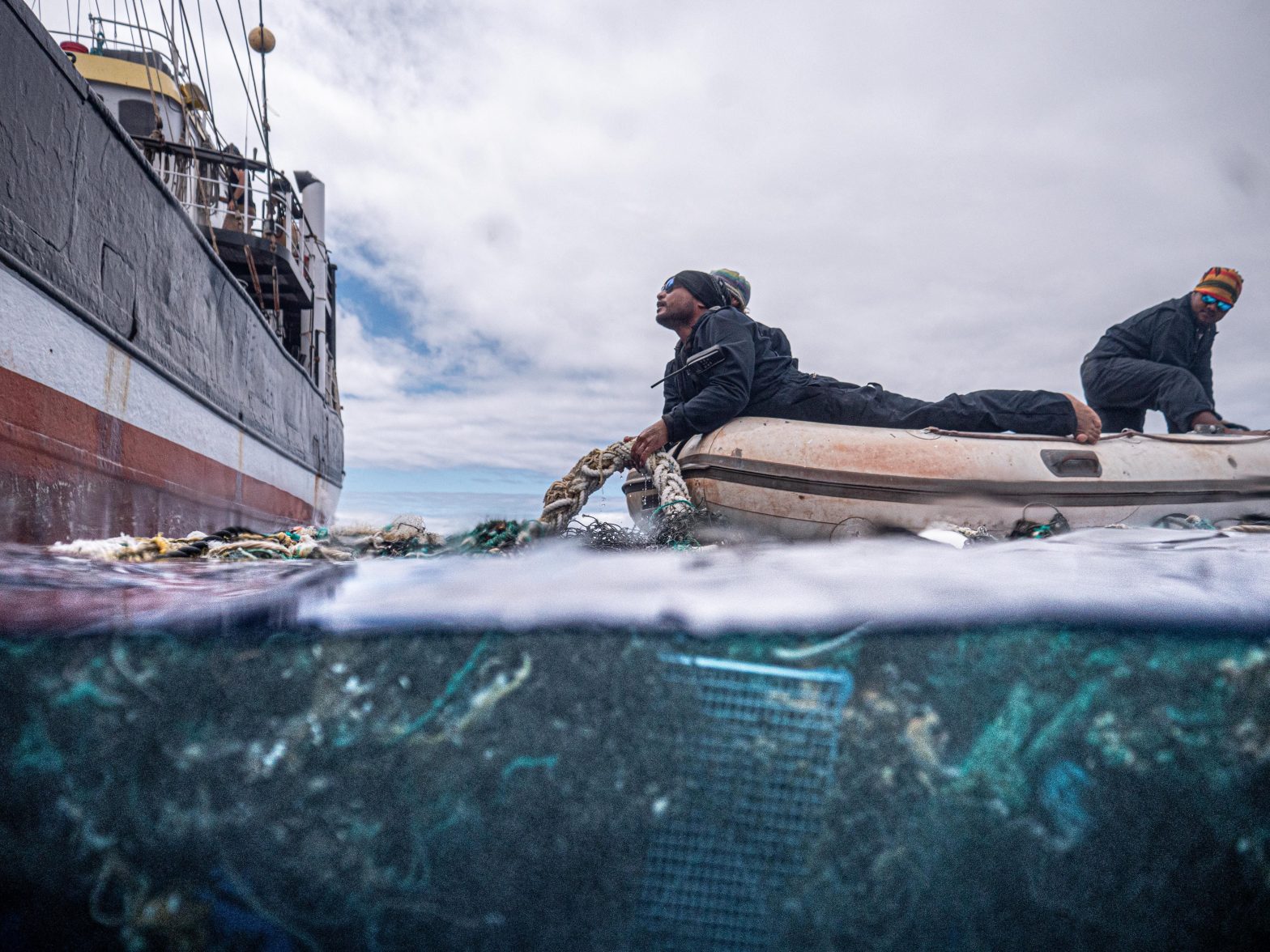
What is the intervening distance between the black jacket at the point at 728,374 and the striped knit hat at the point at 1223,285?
344 cm

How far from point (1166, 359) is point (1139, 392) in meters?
0.32

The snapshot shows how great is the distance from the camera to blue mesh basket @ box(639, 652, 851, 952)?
151 centimetres

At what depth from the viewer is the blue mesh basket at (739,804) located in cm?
151

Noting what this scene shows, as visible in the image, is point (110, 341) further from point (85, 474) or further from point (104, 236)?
point (85, 474)

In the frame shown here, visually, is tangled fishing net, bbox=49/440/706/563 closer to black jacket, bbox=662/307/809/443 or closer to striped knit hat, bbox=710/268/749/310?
black jacket, bbox=662/307/809/443

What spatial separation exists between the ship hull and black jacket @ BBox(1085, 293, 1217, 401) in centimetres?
722

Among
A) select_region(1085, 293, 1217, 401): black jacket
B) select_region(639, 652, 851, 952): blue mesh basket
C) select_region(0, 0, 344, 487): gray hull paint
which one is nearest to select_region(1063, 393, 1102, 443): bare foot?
select_region(1085, 293, 1217, 401): black jacket

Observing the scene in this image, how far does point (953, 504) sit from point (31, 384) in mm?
5015

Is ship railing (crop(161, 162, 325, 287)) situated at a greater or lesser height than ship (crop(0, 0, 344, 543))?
greater

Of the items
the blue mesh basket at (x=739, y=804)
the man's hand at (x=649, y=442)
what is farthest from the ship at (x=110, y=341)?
the blue mesh basket at (x=739, y=804)

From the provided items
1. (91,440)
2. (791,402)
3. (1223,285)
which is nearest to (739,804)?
(791,402)

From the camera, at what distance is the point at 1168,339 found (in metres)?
5.28

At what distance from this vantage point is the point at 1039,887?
1.55 m

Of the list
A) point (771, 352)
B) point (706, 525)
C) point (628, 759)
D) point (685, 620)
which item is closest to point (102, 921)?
point (628, 759)
